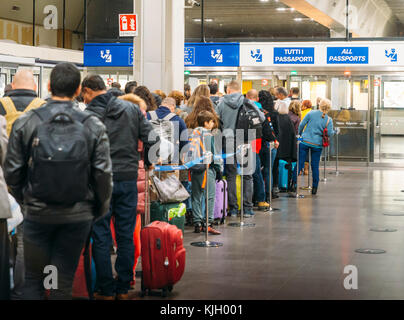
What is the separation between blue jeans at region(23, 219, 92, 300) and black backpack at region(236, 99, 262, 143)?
6112 mm

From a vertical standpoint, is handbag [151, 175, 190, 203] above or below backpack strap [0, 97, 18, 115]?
below

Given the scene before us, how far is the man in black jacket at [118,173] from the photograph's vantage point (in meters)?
5.70

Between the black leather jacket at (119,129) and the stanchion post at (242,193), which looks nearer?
the black leather jacket at (119,129)

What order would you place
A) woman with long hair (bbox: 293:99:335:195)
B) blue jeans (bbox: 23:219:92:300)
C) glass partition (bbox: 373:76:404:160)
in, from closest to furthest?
blue jeans (bbox: 23:219:92:300), woman with long hair (bbox: 293:99:335:195), glass partition (bbox: 373:76:404:160)

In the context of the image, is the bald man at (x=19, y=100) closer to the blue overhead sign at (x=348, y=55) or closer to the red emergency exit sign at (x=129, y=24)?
the red emergency exit sign at (x=129, y=24)

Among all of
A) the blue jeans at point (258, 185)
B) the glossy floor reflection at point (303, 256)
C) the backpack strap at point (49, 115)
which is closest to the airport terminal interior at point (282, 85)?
the glossy floor reflection at point (303, 256)

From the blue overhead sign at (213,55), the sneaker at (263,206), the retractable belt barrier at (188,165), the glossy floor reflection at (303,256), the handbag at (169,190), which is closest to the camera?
the glossy floor reflection at (303,256)

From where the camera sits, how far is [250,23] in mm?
22078

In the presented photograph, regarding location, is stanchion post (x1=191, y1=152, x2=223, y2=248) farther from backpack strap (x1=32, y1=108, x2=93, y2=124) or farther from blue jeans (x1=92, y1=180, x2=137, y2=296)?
backpack strap (x1=32, y1=108, x2=93, y2=124)

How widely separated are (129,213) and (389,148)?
1574cm

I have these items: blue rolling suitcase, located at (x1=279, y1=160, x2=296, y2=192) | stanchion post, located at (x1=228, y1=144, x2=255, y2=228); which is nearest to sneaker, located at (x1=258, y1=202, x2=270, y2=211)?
stanchion post, located at (x1=228, y1=144, x2=255, y2=228)

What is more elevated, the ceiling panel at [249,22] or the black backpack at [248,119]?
the ceiling panel at [249,22]

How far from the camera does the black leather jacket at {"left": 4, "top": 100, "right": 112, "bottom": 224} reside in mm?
4258

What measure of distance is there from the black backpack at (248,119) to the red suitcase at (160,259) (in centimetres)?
444
